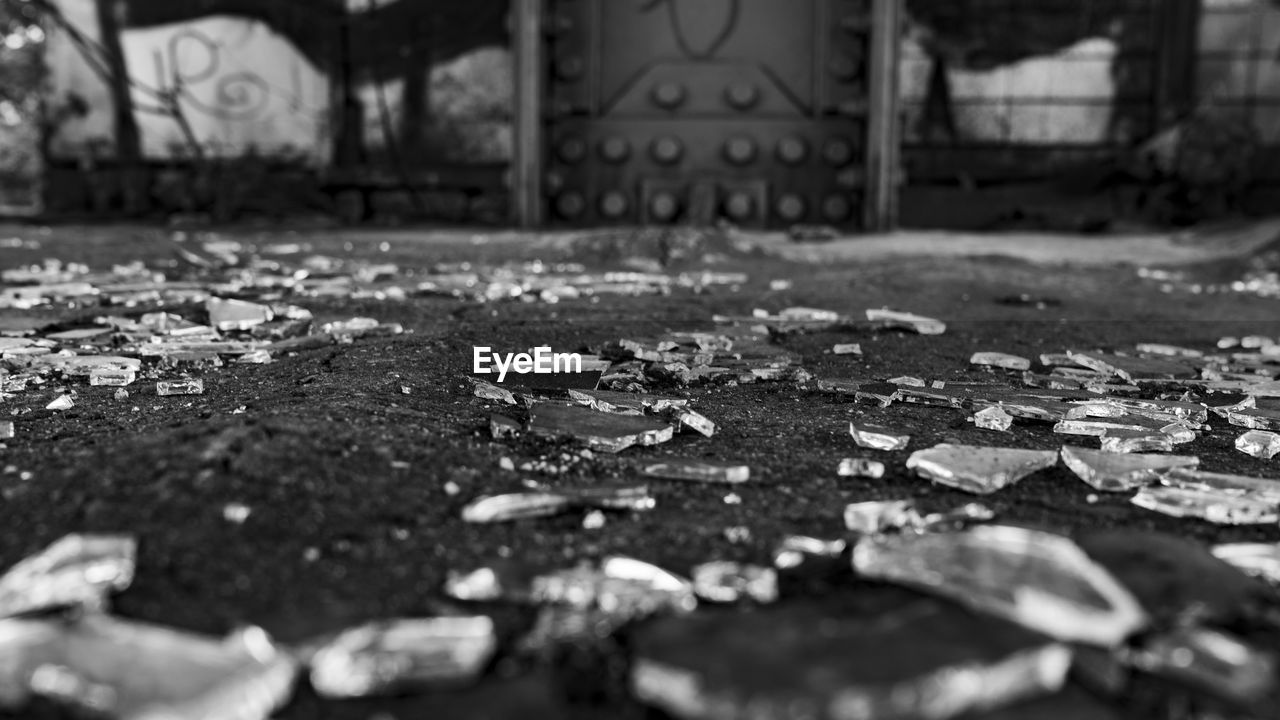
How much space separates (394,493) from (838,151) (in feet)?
18.7

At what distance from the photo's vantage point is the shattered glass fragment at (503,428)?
1494mm

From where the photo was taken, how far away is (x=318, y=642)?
82 centimetres

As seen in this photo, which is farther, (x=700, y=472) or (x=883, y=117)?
(x=883, y=117)

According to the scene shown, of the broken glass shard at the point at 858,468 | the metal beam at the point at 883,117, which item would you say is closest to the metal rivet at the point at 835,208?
the metal beam at the point at 883,117

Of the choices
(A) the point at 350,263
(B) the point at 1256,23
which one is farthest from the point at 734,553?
(B) the point at 1256,23

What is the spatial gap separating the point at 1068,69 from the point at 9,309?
7051 millimetres

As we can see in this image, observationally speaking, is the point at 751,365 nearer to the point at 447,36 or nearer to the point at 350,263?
the point at 350,263

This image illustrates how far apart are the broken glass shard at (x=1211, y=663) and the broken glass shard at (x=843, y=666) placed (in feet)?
0.25

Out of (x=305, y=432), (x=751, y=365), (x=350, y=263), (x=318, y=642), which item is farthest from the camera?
(x=350, y=263)

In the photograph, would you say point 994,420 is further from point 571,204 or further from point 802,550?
point 571,204

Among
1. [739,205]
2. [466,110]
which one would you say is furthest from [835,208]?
[466,110]

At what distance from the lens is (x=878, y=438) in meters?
1.51

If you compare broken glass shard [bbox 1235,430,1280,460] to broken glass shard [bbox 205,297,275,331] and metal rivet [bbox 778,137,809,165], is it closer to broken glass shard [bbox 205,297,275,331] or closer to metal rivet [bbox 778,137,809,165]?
broken glass shard [bbox 205,297,275,331]

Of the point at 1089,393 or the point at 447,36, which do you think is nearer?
the point at 1089,393
